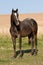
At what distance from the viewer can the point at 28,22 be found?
549 inches

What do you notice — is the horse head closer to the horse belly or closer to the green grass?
the horse belly

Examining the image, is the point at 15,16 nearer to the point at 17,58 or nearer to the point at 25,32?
the point at 25,32

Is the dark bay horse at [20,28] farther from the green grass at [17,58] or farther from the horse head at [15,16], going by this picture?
the green grass at [17,58]

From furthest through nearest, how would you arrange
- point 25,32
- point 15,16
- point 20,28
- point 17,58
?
point 25,32, point 20,28, point 17,58, point 15,16

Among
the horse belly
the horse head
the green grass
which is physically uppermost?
the horse head

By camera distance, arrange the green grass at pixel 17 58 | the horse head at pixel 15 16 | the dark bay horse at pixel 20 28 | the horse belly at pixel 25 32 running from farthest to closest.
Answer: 1. the horse belly at pixel 25 32
2. the dark bay horse at pixel 20 28
3. the horse head at pixel 15 16
4. the green grass at pixel 17 58

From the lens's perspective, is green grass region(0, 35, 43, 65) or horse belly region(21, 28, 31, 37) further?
horse belly region(21, 28, 31, 37)

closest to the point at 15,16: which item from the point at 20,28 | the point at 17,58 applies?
the point at 20,28

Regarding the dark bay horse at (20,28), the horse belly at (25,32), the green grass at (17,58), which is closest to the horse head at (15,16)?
the dark bay horse at (20,28)

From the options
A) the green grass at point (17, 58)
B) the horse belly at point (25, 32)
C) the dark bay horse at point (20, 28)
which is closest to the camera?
the green grass at point (17, 58)

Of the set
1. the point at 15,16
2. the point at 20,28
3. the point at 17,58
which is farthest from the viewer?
the point at 20,28

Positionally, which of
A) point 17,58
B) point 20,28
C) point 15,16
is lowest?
point 17,58

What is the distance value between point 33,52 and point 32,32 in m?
1.16

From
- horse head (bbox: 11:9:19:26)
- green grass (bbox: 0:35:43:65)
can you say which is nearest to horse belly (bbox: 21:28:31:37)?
horse head (bbox: 11:9:19:26)
